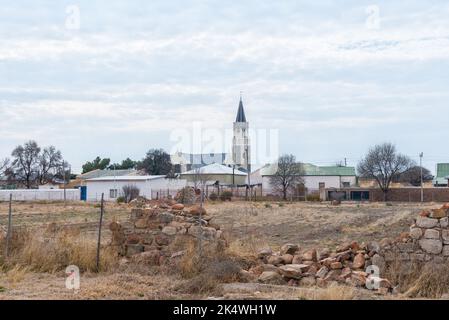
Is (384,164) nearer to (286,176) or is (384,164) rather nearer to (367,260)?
(286,176)

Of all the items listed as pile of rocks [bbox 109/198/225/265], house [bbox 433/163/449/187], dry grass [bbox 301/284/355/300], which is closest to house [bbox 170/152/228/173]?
house [bbox 433/163/449/187]

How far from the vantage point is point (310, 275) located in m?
11.7

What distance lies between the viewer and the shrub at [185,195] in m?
19.0

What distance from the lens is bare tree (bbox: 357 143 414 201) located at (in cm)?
8081

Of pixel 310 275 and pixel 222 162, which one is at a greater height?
pixel 222 162

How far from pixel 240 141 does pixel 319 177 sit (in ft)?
55.2

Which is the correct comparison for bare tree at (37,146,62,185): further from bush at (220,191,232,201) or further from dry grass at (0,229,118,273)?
dry grass at (0,229,118,273)

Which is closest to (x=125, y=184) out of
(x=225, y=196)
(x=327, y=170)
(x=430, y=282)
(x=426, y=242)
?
(x=225, y=196)

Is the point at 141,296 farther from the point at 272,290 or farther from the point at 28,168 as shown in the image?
the point at 28,168

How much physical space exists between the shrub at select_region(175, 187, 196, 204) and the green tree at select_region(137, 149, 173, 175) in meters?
78.8

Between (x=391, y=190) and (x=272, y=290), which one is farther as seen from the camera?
(x=391, y=190)

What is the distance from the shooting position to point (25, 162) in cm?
9925
